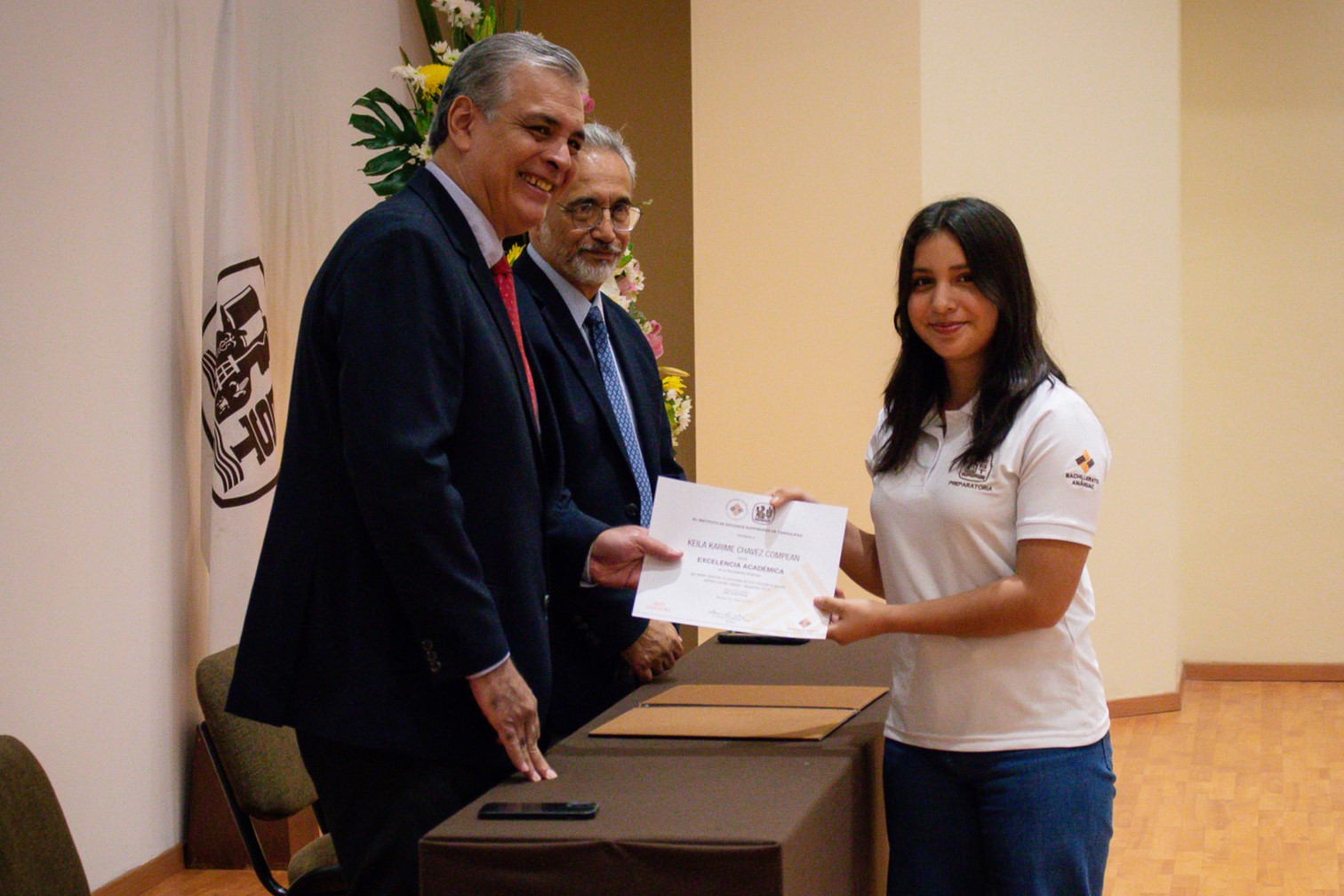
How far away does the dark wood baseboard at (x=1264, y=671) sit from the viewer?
6965mm

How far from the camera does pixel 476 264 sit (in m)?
1.98

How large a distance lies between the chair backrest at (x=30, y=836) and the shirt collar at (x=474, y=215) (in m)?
1.04

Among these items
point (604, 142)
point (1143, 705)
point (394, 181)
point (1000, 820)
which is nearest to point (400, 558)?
point (1000, 820)

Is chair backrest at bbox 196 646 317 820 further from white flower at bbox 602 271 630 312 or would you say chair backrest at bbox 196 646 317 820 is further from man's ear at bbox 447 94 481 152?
white flower at bbox 602 271 630 312

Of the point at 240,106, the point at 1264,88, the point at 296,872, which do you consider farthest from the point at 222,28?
the point at 1264,88

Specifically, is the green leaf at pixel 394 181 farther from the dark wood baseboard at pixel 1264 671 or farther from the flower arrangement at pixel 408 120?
the dark wood baseboard at pixel 1264 671

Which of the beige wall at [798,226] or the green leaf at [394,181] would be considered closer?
the green leaf at [394,181]

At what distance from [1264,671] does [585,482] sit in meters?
5.60

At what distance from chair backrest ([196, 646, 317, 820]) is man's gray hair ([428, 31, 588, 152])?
128cm

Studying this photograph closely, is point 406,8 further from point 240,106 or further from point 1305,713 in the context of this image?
point 1305,713

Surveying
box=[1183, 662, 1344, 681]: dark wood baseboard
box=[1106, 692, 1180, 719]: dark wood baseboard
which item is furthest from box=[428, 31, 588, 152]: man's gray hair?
box=[1183, 662, 1344, 681]: dark wood baseboard

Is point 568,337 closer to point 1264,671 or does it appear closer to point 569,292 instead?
point 569,292

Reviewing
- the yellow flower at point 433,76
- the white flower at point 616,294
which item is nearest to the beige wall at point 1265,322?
the white flower at point 616,294

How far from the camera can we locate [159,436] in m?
3.98
